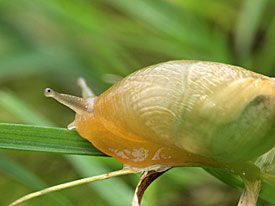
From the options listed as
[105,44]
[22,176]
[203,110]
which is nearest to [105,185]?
[22,176]

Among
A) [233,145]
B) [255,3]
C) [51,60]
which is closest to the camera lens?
[233,145]

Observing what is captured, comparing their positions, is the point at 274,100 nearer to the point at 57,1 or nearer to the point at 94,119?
the point at 94,119

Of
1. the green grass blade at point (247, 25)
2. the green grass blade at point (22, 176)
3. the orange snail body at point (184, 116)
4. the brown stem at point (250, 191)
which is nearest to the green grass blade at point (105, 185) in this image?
the green grass blade at point (22, 176)

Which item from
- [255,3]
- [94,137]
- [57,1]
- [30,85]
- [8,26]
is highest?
[255,3]

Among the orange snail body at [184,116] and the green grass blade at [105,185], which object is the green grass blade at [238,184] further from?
the green grass blade at [105,185]

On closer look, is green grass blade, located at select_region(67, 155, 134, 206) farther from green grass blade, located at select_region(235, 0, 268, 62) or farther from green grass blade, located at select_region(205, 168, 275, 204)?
green grass blade, located at select_region(235, 0, 268, 62)

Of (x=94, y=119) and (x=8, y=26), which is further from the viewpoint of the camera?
(x=8, y=26)

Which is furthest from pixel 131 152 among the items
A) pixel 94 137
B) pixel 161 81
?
pixel 161 81
